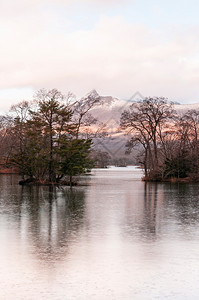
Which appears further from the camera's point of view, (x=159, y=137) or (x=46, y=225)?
(x=159, y=137)

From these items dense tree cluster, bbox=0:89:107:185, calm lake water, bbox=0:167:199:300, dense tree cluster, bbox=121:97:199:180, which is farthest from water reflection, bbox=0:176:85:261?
dense tree cluster, bbox=121:97:199:180

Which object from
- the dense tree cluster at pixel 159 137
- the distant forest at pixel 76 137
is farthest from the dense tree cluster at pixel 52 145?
the dense tree cluster at pixel 159 137

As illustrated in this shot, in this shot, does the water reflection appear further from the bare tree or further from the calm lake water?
the bare tree

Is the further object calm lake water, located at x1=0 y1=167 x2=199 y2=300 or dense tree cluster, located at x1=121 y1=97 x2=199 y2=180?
dense tree cluster, located at x1=121 y1=97 x2=199 y2=180

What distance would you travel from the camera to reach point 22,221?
66.0 feet

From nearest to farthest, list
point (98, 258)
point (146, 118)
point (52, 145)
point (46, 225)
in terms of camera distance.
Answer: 1. point (98, 258)
2. point (46, 225)
3. point (52, 145)
4. point (146, 118)

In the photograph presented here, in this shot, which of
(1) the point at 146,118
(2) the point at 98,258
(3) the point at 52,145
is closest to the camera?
(2) the point at 98,258

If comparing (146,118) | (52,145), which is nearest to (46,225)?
(52,145)

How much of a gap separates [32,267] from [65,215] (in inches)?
456

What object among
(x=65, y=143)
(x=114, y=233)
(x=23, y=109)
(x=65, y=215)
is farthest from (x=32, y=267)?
(x=23, y=109)

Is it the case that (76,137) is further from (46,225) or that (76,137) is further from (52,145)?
(46,225)

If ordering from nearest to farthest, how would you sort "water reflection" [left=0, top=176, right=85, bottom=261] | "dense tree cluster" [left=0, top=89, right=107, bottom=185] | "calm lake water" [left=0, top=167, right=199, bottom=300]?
"calm lake water" [left=0, top=167, right=199, bottom=300] → "water reflection" [left=0, top=176, right=85, bottom=261] → "dense tree cluster" [left=0, top=89, right=107, bottom=185]

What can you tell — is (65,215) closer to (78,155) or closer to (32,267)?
(32,267)

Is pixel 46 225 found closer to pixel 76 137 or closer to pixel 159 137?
pixel 76 137
